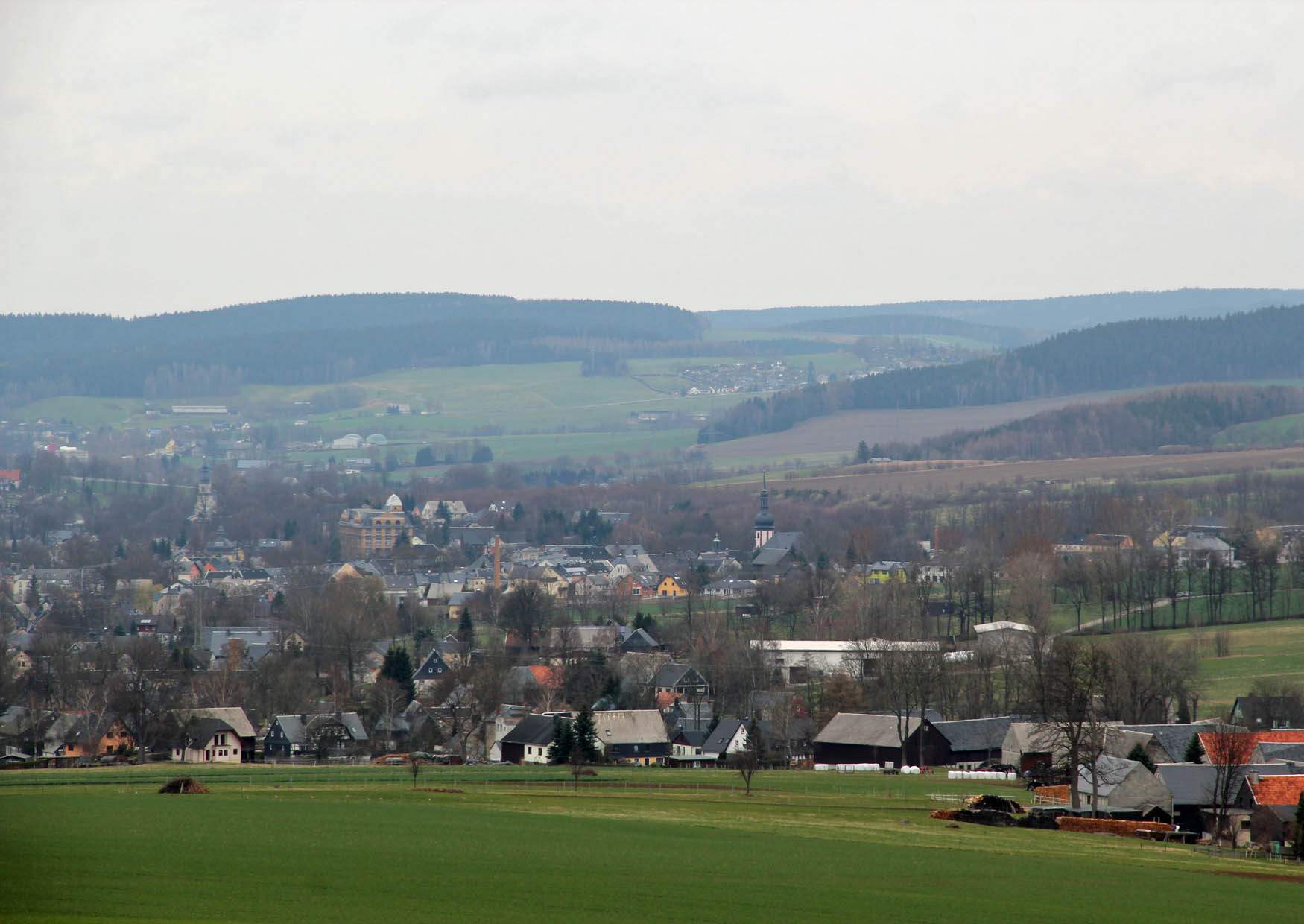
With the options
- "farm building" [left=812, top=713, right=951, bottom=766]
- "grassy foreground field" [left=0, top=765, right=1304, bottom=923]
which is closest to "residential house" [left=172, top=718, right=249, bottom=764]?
"grassy foreground field" [left=0, top=765, right=1304, bottom=923]

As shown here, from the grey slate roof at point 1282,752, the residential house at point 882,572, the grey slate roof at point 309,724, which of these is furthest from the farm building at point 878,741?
the residential house at point 882,572

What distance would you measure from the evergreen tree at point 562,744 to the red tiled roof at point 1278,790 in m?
25.3

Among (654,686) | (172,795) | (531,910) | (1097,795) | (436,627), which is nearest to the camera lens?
(531,910)

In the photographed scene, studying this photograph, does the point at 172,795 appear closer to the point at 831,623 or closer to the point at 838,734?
the point at 838,734

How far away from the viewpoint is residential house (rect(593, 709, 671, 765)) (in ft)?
245

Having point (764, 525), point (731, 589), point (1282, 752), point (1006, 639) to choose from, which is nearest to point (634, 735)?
point (1006, 639)

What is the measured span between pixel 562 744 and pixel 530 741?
4887 mm

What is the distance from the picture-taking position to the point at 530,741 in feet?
241

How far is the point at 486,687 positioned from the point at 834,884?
4781 centimetres

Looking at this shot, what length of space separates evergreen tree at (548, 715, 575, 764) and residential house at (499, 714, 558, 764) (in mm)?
1637

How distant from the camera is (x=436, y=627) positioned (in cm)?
11706

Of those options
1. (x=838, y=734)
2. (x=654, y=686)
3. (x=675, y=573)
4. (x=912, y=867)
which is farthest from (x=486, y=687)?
(x=675, y=573)

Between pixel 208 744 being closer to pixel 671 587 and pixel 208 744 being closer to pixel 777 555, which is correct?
pixel 671 587

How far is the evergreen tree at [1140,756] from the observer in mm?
58206
